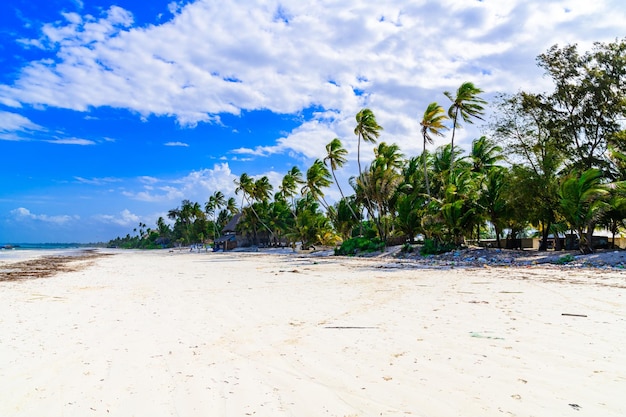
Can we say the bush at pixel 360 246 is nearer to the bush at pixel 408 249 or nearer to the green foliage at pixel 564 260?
the bush at pixel 408 249

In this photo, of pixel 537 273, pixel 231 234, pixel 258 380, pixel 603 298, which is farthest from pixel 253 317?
pixel 231 234

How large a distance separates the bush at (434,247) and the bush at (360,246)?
183 inches

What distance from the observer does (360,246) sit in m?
30.3

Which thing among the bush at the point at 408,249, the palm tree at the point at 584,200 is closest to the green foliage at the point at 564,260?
the palm tree at the point at 584,200

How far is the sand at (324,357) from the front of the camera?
3182mm

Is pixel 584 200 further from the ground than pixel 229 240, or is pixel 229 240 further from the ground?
pixel 584 200

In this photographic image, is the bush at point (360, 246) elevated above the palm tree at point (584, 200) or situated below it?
below

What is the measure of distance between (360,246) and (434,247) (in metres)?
7.46

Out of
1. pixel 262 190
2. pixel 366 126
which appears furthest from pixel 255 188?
pixel 366 126

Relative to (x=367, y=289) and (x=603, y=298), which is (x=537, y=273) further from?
(x=367, y=289)

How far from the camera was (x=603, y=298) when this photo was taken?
7449mm

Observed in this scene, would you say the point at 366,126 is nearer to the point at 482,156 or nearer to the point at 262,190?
the point at 482,156

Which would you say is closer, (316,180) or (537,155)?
(537,155)

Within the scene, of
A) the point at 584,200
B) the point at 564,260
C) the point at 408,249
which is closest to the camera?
the point at 564,260
